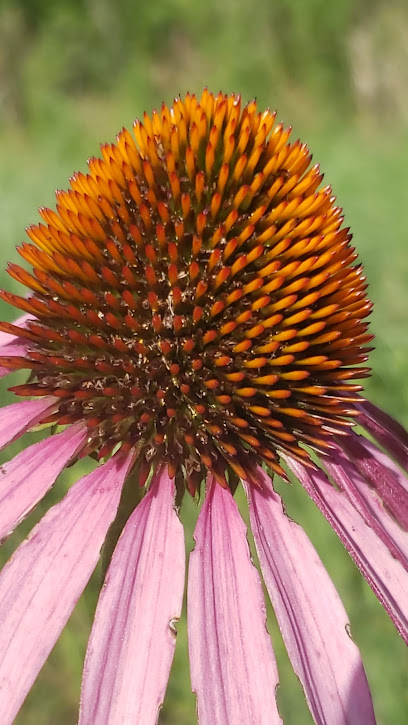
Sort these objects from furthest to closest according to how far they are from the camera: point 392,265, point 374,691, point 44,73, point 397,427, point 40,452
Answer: point 44,73, point 392,265, point 374,691, point 397,427, point 40,452

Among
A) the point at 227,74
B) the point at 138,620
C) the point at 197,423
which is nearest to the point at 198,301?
the point at 197,423

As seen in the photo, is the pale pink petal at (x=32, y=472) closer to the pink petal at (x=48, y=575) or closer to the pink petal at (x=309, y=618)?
the pink petal at (x=48, y=575)

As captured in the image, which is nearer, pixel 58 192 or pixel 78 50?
pixel 58 192

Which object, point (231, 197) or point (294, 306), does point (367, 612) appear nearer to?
point (294, 306)

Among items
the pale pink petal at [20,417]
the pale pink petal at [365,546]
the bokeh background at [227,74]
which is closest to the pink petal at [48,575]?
the pale pink petal at [20,417]

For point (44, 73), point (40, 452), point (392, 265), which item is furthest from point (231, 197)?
point (44, 73)
